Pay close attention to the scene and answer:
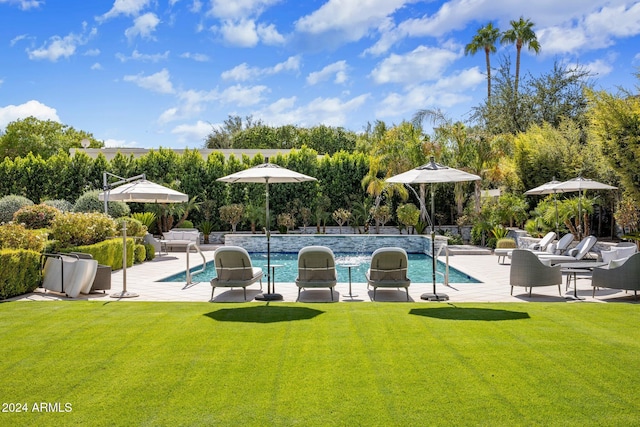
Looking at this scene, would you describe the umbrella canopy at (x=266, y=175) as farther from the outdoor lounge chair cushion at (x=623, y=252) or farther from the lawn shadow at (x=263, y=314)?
the outdoor lounge chair cushion at (x=623, y=252)

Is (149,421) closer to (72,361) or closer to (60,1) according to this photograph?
(72,361)

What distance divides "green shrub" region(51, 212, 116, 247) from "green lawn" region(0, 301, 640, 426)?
4458 mm

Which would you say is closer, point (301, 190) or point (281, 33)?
point (281, 33)

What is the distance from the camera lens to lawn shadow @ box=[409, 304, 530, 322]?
7.52 m

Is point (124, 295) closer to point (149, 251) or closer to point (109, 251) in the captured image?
point (109, 251)

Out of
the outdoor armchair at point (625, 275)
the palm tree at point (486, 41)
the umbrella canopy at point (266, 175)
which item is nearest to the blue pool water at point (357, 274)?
the umbrella canopy at point (266, 175)

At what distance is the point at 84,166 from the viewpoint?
23672mm

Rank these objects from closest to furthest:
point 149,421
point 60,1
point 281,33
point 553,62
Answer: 1. point 149,421
2. point 60,1
3. point 281,33
4. point 553,62

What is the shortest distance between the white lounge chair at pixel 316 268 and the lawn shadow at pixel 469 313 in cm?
167

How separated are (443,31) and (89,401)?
A: 20.8 m

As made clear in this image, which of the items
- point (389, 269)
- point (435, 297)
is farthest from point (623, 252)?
point (389, 269)

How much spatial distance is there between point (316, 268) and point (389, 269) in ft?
4.07

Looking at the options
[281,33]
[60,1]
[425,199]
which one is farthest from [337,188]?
[60,1]

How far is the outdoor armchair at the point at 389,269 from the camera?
8938 millimetres
